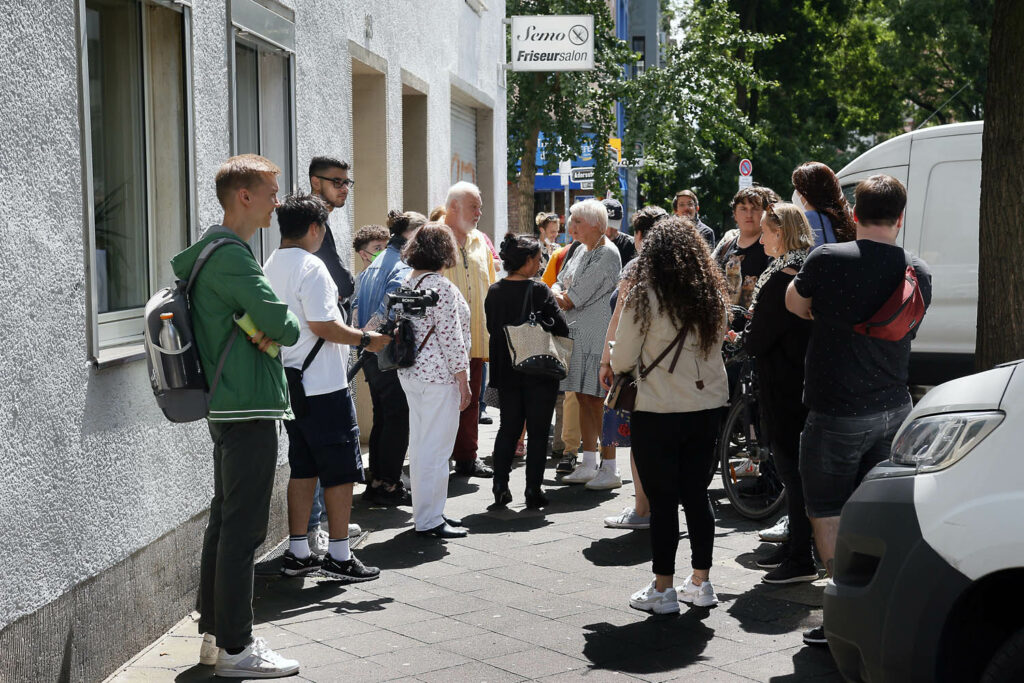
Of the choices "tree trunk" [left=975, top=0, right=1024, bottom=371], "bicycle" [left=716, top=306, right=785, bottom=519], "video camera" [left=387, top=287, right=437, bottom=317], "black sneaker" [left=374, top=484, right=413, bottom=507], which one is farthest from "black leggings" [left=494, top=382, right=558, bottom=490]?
"tree trunk" [left=975, top=0, right=1024, bottom=371]

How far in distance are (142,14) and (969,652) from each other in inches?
179

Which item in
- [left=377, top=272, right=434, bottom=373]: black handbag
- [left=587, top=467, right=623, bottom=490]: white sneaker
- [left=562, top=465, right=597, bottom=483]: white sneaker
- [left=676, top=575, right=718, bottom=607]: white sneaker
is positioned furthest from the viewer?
[left=562, top=465, right=597, bottom=483]: white sneaker

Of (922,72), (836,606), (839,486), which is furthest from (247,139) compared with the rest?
(922,72)

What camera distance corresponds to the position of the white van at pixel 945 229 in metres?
11.1

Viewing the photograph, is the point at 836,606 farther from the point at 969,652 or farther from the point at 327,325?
the point at 327,325

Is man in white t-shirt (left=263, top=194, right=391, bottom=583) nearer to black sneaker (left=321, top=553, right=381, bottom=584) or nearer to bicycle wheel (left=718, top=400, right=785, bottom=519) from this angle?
black sneaker (left=321, top=553, right=381, bottom=584)

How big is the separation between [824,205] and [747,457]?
205 centimetres

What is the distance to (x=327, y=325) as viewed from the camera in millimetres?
6055

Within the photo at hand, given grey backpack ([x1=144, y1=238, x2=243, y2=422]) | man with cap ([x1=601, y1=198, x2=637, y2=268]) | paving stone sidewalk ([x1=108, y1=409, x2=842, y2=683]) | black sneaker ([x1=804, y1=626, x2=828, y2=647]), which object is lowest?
paving stone sidewalk ([x1=108, y1=409, x2=842, y2=683])

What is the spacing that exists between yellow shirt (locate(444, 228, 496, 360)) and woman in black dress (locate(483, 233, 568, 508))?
97 cm

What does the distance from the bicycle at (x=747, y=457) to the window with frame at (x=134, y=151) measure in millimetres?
3419

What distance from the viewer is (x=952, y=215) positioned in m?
11.2

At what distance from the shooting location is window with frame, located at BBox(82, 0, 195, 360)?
5.49 m

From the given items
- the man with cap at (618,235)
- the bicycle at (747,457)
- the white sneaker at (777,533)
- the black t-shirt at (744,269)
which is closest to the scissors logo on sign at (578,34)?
the man with cap at (618,235)
